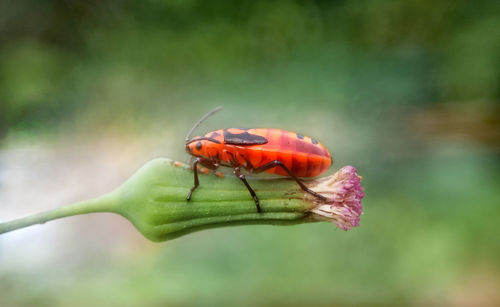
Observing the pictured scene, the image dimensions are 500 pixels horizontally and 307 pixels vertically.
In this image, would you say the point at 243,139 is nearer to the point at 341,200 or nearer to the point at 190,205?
the point at 190,205

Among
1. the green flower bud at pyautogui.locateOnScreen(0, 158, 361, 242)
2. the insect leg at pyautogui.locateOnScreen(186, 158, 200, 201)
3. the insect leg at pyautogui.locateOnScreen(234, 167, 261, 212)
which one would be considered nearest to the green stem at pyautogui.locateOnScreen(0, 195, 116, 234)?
the green flower bud at pyautogui.locateOnScreen(0, 158, 361, 242)

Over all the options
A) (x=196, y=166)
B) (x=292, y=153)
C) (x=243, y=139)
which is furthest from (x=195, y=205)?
(x=292, y=153)

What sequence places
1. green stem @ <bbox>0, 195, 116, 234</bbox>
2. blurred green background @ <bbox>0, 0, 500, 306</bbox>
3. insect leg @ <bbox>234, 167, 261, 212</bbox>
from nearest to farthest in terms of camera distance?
green stem @ <bbox>0, 195, 116, 234</bbox>, insect leg @ <bbox>234, 167, 261, 212</bbox>, blurred green background @ <bbox>0, 0, 500, 306</bbox>

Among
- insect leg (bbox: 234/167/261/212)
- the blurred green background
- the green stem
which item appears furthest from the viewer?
the blurred green background

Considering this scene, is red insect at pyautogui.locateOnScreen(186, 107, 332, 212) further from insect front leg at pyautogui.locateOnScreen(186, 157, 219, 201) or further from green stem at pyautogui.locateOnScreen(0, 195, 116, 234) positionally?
green stem at pyautogui.locateOnScreen(0, 195, 116, 234)

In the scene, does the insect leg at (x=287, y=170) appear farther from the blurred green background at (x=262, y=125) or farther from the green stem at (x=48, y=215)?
the blurred green background at (x=262, y=125)

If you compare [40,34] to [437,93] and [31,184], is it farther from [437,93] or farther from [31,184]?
[437,93]

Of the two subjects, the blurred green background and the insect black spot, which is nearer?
the insect black spot
